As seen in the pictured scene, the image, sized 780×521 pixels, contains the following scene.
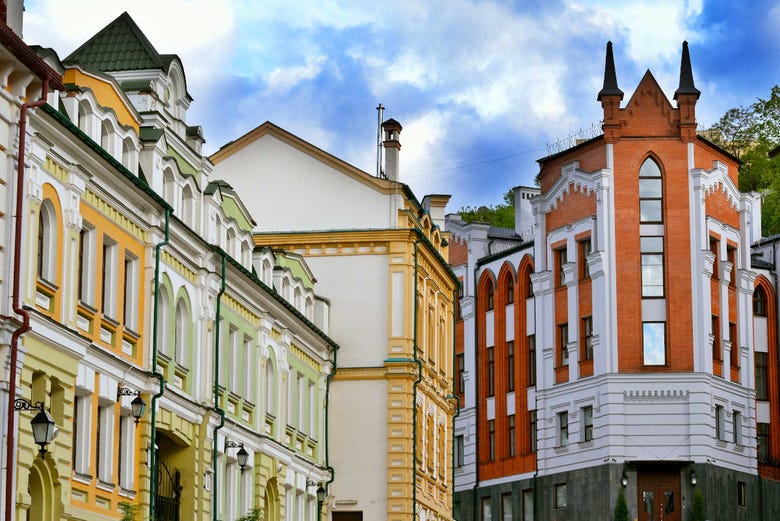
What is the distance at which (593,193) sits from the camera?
74.2m

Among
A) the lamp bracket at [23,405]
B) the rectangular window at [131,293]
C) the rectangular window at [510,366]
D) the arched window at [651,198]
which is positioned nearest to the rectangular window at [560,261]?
the arched window at [651,198]

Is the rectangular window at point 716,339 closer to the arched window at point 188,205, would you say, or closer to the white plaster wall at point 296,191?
the white plaster wall at point 296,191

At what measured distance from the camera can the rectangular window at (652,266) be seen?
72938 mm

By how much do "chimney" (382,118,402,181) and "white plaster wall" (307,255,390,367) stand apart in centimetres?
606

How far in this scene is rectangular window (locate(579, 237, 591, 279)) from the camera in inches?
2931

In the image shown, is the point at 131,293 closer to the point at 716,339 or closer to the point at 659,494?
the point at 659,494

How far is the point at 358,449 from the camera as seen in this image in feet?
167

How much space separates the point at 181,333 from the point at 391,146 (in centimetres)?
2387

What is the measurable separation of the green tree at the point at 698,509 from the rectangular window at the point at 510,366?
11.9 m

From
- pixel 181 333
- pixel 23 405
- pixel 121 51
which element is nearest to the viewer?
pixel 23 405

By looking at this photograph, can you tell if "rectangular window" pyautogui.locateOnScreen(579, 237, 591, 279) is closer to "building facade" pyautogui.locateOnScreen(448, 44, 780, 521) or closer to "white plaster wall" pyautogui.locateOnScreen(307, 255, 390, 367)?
"building facade" pyautogui.locateOnScreen(448, 44, 780, 521)

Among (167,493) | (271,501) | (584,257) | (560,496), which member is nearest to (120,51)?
(167,493)

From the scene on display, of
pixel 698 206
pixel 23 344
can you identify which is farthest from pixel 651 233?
pixel 23 344

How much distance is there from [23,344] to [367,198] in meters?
27.8
